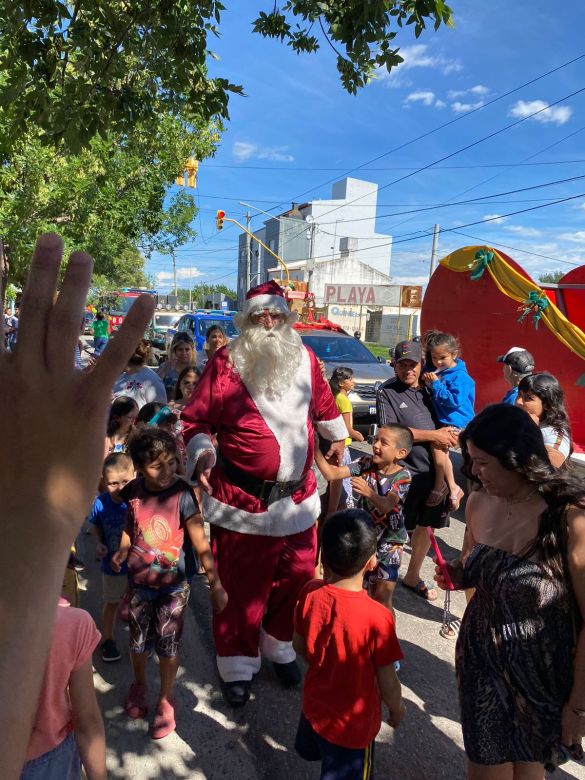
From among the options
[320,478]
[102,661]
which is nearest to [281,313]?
[320,478]

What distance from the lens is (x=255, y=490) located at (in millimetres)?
2648

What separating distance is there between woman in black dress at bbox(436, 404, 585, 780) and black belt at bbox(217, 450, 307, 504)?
3.63 ft

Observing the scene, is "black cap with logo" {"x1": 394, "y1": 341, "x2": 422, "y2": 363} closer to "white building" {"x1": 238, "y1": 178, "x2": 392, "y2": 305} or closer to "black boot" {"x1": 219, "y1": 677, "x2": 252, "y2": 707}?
"black boot" {"x1": 219, "y1": 677, "x2": 252, "y2": 707}

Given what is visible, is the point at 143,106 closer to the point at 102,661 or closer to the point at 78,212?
the point at 102,661

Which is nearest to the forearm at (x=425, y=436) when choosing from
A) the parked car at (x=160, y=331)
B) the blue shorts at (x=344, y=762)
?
the blue shorts at (x=344, y=762)

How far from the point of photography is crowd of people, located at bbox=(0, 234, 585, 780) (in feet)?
2.16

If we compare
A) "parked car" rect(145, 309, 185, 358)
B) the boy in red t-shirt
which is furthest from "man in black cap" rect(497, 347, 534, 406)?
"parked car" rect(145, 309, 185, 358)

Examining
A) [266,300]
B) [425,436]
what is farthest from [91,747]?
[425,436]

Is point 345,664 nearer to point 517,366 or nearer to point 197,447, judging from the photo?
point 197,447

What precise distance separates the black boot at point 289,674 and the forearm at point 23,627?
2.41 metres

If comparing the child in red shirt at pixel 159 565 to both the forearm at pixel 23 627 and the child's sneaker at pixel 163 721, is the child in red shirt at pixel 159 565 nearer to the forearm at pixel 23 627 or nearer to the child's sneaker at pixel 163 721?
the child's sneaker at pixel 163 721

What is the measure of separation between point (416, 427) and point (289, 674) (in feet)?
5.51

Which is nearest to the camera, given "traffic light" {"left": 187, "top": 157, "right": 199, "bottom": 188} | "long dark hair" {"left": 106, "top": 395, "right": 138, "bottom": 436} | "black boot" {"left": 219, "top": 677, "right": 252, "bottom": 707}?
"black boot" {"left": 219, "top": 677, "right": 252, "bottom": 707}

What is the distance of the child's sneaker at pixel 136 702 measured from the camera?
2.41m
